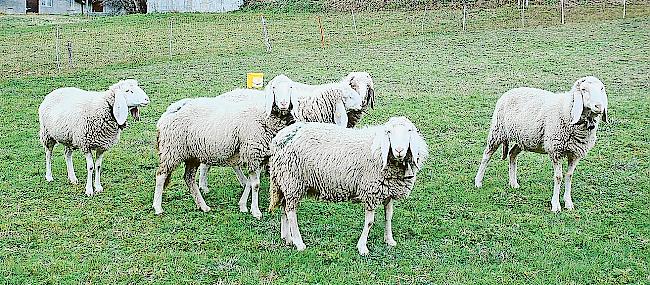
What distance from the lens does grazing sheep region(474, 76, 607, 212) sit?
7875mm

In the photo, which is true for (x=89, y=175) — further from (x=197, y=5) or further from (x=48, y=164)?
(x=197, y=5)

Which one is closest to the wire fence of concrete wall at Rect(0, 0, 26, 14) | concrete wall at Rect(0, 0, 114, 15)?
concrete wall at Rect(0, 0, 26, 14)

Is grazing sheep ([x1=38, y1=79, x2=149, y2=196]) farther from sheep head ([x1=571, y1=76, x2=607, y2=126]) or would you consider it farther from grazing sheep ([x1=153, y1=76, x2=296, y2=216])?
sheep head ([x1=571, y1=76, x2=607, y2=126])

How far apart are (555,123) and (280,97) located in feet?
10.1

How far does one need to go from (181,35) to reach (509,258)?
2453 centimetres

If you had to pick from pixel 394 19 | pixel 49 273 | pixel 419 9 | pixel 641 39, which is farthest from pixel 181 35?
pixel 49 273

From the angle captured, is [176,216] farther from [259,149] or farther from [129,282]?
[129,282]

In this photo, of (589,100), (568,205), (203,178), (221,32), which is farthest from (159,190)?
(221,32)

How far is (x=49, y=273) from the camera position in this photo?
6.51m

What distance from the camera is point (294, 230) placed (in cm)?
703

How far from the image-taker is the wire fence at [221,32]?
78.7ft

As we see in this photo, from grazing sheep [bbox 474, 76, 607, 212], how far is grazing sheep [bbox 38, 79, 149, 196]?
4342 millimetres

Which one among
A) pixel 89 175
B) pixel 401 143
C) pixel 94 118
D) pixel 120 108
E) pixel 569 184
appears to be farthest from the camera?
pixel 89 175

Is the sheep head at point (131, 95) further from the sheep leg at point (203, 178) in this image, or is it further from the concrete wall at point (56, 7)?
the concrete wall at point (56, 7)
